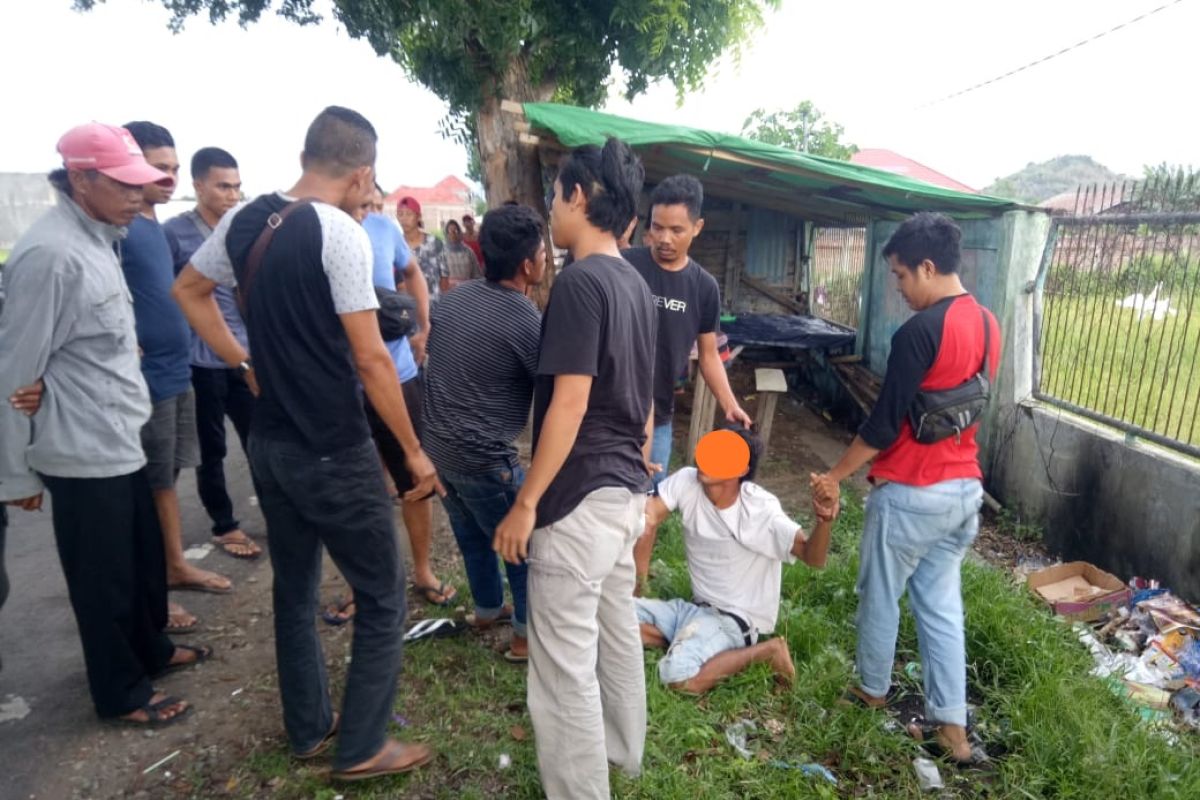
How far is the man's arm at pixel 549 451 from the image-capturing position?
174 cm

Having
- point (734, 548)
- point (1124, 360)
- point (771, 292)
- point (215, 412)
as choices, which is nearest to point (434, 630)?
point (734, 548)

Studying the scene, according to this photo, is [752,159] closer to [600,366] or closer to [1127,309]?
[1127,309]

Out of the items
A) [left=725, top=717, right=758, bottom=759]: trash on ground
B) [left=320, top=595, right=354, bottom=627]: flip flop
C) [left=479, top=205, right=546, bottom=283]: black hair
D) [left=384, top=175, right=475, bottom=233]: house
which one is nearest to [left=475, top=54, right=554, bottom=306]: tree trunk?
[left=320, top=595, right=354, bottom=627]: flip flop

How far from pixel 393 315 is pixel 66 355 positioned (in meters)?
1.09

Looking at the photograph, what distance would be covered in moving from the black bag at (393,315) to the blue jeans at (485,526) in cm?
69

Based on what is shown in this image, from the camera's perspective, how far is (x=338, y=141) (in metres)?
1.94

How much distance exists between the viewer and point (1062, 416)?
4371 mm

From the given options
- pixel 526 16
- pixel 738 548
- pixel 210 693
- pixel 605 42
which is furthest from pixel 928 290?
pixel 605 42

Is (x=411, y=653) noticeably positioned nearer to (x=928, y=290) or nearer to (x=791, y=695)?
(x=791, y=695)

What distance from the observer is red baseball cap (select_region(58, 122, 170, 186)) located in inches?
86.5

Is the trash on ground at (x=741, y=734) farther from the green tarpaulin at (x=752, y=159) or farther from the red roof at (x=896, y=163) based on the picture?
the red roof at (x=896, y=163)

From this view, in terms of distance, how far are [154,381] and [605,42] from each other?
5955 millimetres

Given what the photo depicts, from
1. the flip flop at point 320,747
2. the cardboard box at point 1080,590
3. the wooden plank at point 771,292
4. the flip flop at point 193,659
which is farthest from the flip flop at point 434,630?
the wooden plank at point 771,292

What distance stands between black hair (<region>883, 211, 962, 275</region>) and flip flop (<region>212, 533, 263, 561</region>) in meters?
3.60
